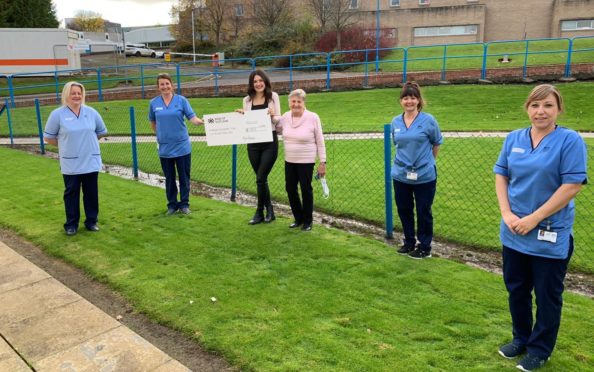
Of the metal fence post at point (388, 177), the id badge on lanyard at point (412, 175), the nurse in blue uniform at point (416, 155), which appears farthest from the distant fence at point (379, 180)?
the id badge on lanyard at point (412, 175)

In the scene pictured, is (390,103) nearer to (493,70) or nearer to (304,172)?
(493,70)

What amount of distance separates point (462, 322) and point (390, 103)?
53.6 ft

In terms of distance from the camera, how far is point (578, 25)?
122ft

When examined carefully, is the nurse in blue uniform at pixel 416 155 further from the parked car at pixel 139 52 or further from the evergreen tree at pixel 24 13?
the parked car at pixel 139 52

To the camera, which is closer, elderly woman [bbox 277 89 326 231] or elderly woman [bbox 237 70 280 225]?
elderly woman [bbox 277 89 326 231]

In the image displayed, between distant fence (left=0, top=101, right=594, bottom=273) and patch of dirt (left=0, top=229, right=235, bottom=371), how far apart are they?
229cm

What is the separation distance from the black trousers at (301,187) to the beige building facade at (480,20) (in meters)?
35.8

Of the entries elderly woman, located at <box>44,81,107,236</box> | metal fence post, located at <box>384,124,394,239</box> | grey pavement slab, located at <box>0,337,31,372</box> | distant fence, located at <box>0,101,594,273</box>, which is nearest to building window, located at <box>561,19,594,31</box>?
distant fence, located at <box>0,101,594,273</box>

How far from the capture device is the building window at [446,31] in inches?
1551

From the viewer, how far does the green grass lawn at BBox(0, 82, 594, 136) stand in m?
14.8

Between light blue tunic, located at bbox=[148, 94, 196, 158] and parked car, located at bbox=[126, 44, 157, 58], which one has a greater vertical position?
parked car, located at bbox=[126, 44, 157, 58]

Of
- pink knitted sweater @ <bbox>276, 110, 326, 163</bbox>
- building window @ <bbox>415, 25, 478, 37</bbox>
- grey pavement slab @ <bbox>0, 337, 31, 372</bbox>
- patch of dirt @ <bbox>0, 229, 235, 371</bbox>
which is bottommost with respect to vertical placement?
patch of dirt @ <bbox>0, 229, 235, 371</bbox>

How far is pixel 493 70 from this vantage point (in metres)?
21.3

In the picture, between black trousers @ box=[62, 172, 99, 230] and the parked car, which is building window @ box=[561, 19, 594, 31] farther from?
black trousers @ box=[62, 172, 99, 230]
